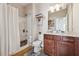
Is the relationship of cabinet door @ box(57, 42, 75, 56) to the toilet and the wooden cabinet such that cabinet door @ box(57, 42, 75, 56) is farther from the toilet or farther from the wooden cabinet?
the toilet

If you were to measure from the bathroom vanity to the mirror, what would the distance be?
0.29 feet

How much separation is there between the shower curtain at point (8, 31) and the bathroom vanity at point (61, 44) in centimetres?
46

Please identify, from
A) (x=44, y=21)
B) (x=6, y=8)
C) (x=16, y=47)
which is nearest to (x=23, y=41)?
(x=16, y=47)

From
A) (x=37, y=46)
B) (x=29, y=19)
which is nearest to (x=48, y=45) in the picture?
(x=37, y=46)

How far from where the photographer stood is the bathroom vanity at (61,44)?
1.75m

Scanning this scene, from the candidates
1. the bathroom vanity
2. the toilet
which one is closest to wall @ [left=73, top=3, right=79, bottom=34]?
the bathroom vanity

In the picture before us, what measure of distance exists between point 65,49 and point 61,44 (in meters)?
0.10

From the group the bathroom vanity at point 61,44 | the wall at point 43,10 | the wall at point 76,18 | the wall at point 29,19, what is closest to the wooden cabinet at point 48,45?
the bathroom vanity at point 61,44

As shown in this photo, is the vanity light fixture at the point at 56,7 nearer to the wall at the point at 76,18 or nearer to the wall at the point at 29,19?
the wall at the point at 76,18

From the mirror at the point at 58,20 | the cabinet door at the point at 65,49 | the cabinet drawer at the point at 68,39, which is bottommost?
the cabinet door at the point at 65,49

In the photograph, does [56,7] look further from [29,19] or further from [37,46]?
[37,46]

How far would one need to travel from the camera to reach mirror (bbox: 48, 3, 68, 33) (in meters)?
1.76

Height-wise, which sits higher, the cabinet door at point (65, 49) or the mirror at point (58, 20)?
the mirror at point (58, 20)

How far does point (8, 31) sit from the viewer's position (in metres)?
1.81
